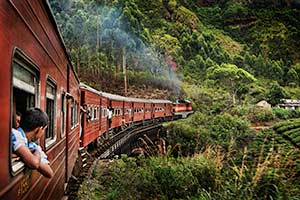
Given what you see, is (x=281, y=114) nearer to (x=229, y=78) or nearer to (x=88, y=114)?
(x=229, y=78)

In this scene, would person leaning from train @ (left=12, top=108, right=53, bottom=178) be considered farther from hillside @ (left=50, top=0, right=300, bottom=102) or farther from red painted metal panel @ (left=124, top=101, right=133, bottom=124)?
hillside @ (left=50, top=0, right=300, bottom=102)

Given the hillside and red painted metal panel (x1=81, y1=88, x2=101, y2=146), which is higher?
the hillside

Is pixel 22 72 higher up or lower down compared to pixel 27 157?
higher up

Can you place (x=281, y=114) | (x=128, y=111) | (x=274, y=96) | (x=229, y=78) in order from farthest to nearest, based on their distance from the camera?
(x=229, y=78), (x=274, y=96), (x=281, y=114), (x=128, y=111)

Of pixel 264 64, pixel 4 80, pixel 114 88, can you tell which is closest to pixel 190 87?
pixel 114 88

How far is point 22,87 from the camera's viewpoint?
2.66m

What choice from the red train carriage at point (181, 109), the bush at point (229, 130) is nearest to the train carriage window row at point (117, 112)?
the bush at point (229, 130)

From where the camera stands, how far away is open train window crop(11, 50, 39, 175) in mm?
2455

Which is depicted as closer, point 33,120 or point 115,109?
point 33,120

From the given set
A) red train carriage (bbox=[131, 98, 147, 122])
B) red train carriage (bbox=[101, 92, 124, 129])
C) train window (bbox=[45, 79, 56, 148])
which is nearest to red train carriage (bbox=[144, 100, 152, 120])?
red train carriage (bbox=[131, 98, 147, 122])

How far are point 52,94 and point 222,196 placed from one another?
8.98 feet

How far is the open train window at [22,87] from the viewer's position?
246cm

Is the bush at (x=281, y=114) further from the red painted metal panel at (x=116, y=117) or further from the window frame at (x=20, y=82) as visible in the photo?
the window frame at (x=20, y=82)

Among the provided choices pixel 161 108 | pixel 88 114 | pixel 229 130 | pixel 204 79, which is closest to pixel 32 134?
pixel 88 114
